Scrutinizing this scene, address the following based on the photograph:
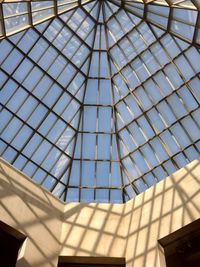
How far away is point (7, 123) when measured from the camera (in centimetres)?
2909

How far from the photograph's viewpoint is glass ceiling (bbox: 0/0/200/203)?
2686 centimetres

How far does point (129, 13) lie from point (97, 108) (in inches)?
338

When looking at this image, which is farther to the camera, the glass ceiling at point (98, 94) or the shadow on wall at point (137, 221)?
the glass ceiling at point (98, 94)

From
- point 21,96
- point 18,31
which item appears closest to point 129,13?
point 18,31

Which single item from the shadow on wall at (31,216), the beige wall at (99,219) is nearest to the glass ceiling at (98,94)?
the beige wall at (99,219)

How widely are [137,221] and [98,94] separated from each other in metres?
11.0

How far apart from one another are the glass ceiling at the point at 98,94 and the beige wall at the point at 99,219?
1.95 meters

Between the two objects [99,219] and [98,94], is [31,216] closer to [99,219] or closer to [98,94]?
[99,219]

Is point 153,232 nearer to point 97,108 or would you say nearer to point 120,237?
point 120,237

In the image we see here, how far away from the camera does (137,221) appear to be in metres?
29.6

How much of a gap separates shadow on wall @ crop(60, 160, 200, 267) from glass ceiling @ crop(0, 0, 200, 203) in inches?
79.8

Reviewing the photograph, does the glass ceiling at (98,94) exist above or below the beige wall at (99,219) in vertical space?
above

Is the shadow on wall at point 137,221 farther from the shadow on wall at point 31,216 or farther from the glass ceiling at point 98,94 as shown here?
the glass ceiling at point 98,94

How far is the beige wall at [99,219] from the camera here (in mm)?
26766
